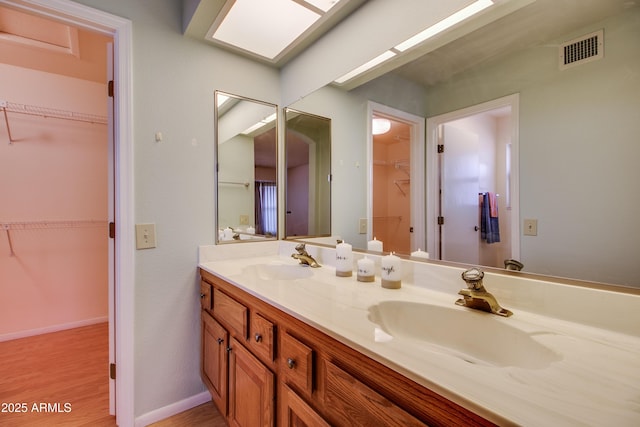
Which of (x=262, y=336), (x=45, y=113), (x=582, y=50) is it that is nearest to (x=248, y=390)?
(x=262, y=336)

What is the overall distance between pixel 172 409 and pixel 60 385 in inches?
36.7

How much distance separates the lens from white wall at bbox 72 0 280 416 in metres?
1.51

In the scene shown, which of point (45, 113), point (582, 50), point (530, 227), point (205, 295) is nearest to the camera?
point (582, 50)

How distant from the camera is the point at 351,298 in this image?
0.98 metres

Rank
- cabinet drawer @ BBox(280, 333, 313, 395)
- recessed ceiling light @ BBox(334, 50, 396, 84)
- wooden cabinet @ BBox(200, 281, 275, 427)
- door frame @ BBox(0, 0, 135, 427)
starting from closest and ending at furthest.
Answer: cabinet drawer @ BBox(280, 333, 313, 395)
wooden cabinet @ BBox(200, 281, 275, 427)
recessed ceiling light @ BBox(334, 50, 396, 84)
door frame @ BBox(0, 0, 135, 427)

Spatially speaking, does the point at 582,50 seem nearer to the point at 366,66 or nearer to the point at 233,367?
the point at 366,66

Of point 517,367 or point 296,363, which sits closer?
point 517,367

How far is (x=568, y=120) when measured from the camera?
792 millimetres

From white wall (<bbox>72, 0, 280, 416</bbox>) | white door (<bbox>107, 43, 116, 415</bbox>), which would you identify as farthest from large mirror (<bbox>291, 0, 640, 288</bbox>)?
white door (<bbox>107, 43, 116, 415</bbox>)

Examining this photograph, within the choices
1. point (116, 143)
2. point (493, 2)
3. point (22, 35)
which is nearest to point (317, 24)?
point (493, 2)

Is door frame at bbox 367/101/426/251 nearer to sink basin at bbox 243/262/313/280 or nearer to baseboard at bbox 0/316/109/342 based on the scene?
sink basin at bbox 243/262/313/280

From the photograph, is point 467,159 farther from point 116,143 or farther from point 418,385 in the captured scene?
point 116,143

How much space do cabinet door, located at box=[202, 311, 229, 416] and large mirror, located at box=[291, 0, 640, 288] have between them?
1313 mm

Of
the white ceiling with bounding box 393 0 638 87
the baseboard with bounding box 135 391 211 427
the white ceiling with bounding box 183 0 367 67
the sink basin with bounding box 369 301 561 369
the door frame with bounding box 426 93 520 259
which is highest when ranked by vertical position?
the white ceiling with bounding box 183 0 367 67
